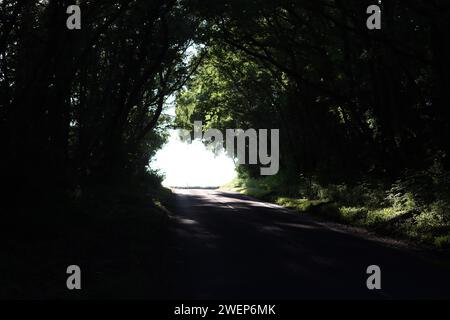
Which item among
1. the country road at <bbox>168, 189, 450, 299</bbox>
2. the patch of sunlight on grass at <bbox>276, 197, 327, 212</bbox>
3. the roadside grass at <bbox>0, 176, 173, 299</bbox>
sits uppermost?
the roadside grass at <bbox>0, 176, 173, 299</bbox>

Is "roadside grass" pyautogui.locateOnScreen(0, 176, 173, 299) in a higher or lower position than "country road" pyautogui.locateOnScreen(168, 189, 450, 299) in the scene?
higher

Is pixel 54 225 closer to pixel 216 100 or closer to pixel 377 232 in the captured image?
pixel 377 232

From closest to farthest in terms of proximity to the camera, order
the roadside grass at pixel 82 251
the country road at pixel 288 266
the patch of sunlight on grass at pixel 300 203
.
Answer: the roadside grass at pixel 82 251 → the country road at pixel 288 266 → the patch of sunlight on grass at pixel 300 203

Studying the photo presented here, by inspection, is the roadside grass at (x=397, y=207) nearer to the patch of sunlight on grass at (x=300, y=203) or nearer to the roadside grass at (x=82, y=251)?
the patch of sunlight on grass at (x=300, y=203)

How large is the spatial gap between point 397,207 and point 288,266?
9.24 m

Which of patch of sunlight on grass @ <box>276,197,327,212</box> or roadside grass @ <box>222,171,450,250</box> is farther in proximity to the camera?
patch of sunlight on grass @ <box>276,197,327,212</box>

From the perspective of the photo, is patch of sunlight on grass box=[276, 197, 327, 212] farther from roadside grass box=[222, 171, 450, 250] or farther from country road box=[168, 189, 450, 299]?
country road box=[168, 189, 450, 299]

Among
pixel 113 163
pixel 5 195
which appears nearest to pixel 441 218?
pixel 5 195

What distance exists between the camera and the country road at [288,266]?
9.13 metres

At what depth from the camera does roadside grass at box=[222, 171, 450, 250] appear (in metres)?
15.9

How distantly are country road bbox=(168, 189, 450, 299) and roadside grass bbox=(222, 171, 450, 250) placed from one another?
1542 millimetres

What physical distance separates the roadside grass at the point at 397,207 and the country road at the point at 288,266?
5.06ft

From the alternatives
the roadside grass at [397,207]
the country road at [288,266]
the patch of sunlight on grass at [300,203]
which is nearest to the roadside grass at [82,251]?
the country road at [288,266]

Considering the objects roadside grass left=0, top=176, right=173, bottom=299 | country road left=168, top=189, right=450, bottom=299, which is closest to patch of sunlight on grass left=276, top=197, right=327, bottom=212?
country road left=168, top=189, right=450, bottom=299
